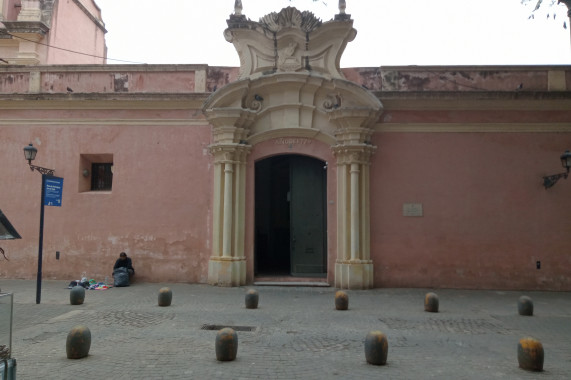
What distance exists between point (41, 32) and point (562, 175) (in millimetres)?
18966

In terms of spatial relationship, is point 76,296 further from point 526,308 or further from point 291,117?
point 526,308

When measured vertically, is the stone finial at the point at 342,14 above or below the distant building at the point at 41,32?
below

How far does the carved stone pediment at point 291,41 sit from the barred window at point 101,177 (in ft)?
16.4

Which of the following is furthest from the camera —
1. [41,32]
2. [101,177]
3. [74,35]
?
[74,35]

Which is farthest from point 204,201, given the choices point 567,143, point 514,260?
point 567,143

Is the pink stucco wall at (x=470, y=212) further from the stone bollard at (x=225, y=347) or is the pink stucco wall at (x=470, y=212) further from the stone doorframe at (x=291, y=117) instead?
the stone bollard at (x=225, y=347)

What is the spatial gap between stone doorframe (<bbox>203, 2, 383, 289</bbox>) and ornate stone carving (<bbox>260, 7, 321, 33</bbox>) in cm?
3

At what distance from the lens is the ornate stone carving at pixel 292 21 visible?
1283 cm

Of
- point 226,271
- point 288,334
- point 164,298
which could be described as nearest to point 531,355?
point 288,334

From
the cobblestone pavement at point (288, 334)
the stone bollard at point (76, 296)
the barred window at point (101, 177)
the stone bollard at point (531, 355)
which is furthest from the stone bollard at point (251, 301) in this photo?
the barred window at point (101, 177)

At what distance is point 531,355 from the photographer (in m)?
5.48

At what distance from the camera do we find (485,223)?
41.1 feet

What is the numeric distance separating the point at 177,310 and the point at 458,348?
536cm

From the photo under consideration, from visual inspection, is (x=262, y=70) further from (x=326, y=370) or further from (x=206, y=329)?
(x=326, y=370)
